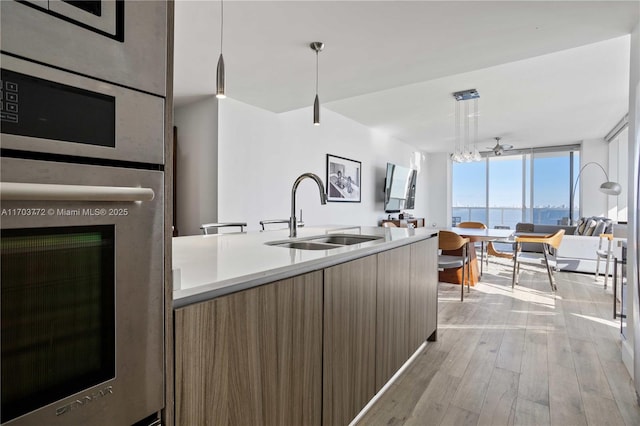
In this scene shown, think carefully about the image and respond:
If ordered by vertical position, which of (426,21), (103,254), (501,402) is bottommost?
(501,402)

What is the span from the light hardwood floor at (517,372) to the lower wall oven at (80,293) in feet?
4.63

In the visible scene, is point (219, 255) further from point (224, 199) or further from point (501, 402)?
point (224, 199)

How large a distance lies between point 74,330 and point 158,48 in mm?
521

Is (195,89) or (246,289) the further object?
(195,89)

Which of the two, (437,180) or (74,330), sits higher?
(437,180)

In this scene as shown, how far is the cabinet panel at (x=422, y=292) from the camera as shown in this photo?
7.25ft

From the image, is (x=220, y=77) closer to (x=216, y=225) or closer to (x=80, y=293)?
(x=216, y=225)

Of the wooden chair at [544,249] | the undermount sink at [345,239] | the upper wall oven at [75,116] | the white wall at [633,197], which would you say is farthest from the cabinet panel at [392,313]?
the wooden chair at [544,249]

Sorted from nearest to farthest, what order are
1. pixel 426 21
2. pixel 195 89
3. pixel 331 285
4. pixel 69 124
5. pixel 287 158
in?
1. pixel 69 124
2. pixel 331 285
3. pixel 426 21
4. pixel 195 89
5. pixel 287 158

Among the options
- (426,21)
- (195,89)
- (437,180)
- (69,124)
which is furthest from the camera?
(437,180)

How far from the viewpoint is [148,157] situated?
649mm

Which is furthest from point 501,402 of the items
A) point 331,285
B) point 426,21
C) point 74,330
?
point 426,21

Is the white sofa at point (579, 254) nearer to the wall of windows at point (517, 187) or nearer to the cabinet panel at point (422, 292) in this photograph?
the wall of windows at point (517, 187)

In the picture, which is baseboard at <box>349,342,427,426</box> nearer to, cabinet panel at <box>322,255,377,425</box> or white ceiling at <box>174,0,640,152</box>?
cabinet panel at <box>322,255,377,425</box>
